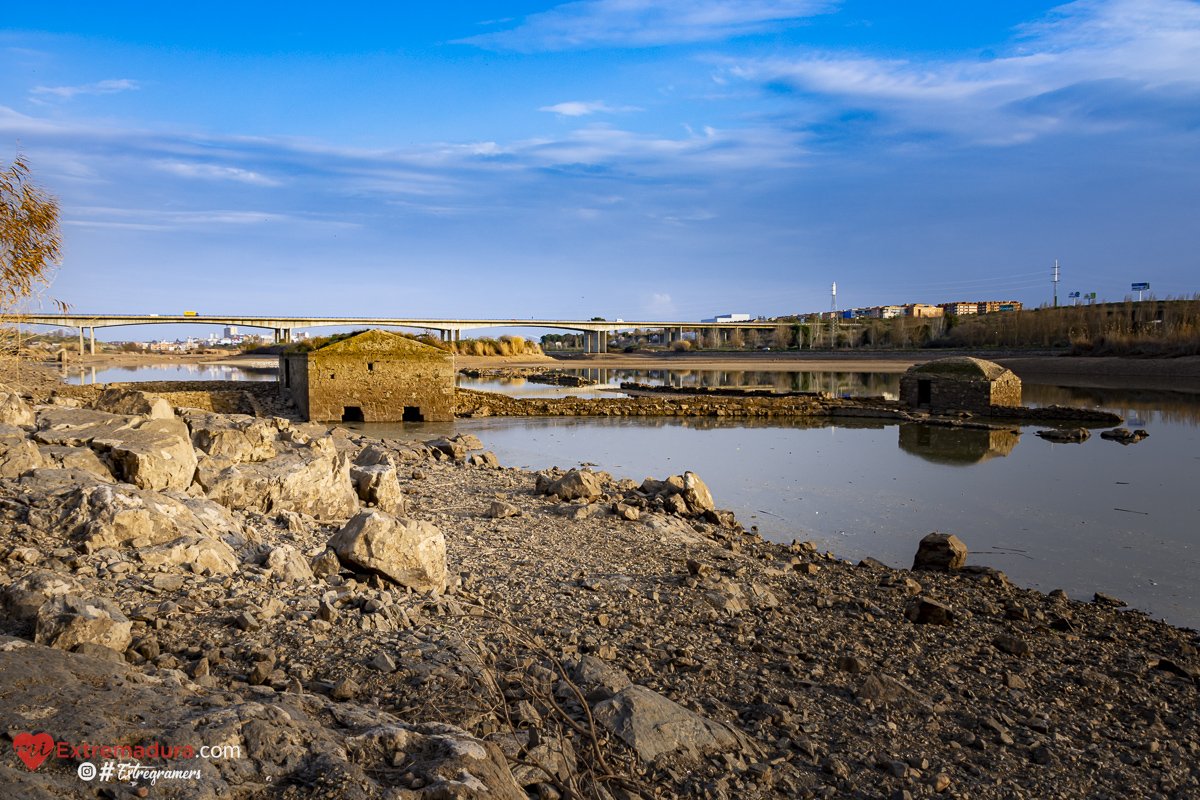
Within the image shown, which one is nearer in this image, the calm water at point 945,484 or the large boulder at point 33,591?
the large boulder at point 33,591

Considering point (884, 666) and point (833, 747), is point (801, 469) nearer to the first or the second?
point (884, 666)

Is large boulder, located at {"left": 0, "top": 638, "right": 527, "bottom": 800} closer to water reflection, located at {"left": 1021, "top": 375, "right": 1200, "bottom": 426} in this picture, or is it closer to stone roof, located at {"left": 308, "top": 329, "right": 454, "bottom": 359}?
stone roof, located at {"left": 308, "top": 329, "right": 454, "bottom": 359}

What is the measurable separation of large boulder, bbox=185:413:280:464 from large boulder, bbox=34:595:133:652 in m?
4.30

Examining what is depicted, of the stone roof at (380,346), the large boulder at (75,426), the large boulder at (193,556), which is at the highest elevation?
the stone roof at (380,346)

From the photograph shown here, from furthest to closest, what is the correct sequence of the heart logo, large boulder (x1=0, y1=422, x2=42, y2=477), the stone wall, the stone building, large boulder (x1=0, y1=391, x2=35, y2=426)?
1. the stone wall
2. the stone building
3. large boulder (x1=0, y1=391, x2=35, y2=426)
4. large boulder (x1=0, y1=422, x2=42, y2=477)
5. the heart logo

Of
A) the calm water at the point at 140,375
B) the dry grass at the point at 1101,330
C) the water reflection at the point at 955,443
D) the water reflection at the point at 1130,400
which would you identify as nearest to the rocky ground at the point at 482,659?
the water reflection at the point at 955,443

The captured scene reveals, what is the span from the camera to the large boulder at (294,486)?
691 cm

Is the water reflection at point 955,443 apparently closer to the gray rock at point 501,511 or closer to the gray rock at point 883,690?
the gray rock at point 501,511

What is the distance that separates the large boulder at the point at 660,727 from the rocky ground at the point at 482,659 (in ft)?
0.04

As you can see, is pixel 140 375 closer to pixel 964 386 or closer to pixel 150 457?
pixel 150 457

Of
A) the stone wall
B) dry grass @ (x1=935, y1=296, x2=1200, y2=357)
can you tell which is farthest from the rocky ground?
dry grass @ (x1=935, y1=296, x2=1200, y2=357)

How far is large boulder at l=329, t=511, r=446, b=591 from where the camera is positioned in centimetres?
545

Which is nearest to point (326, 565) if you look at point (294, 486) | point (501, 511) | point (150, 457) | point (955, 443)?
point (150, 457)

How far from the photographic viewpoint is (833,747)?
3.96 meters
